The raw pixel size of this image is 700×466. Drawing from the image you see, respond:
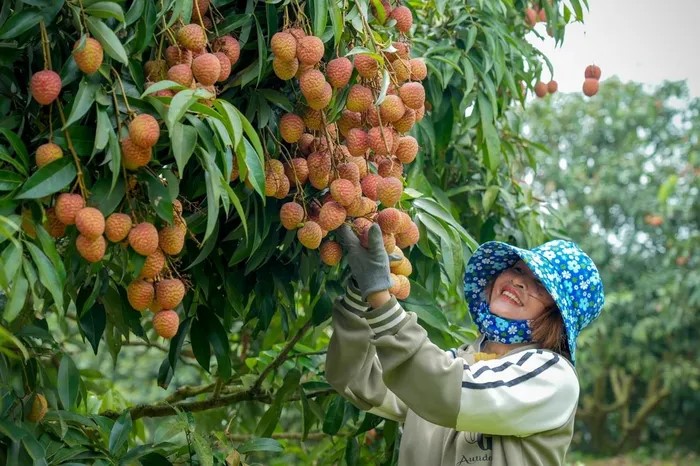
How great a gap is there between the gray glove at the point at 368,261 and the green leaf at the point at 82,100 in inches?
16.6

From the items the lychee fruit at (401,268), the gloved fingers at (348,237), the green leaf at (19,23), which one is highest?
the green leaf at (19,23)

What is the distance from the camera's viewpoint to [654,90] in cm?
799

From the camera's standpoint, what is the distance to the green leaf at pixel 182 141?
115 centimetres

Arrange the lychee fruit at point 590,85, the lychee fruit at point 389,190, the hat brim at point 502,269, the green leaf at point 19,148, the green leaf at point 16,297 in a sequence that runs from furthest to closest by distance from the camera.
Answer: the lychee fruit at point 590,85, the hat brim at point 502,269, the lychee fruit at point 389,190, the green leaf at point 19,148, the green leaf at point 16,297

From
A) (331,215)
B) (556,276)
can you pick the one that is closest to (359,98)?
(331,215)

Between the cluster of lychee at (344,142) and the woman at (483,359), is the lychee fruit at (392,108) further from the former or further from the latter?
the woman at (483,359)

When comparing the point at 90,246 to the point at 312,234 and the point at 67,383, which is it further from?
the point at 67,383

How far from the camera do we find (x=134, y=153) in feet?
3.94

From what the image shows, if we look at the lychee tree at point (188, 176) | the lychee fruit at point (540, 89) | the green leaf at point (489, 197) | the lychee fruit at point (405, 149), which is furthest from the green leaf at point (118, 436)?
the lychee fruit at point (540, 89)

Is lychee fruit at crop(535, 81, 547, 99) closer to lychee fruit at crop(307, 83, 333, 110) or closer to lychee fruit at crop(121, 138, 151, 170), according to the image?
lychee fruit at crop(307, 83, 333, 110)

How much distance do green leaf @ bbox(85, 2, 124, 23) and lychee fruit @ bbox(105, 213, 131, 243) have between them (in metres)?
0.23

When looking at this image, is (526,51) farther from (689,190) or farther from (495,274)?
(689,190)

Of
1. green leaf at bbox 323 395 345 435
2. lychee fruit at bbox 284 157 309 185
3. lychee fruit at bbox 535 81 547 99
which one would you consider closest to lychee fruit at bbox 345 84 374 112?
lychee fruit at bbox 284 157 309 185

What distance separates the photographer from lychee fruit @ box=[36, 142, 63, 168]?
1200 mm
